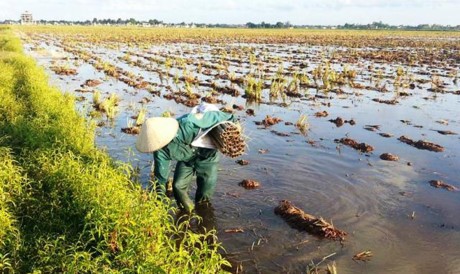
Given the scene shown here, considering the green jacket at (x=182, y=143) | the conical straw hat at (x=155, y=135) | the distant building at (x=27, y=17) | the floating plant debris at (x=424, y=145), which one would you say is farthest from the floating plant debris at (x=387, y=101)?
the distant building at (x=27, y=17)

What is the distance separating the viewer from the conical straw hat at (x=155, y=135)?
4469 millimetres

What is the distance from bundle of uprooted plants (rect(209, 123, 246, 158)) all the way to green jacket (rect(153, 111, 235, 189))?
0.12 meters

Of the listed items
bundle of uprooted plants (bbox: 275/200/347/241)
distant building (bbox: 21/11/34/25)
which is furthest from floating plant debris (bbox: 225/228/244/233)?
distant building (bbox: 21/11/34/25)

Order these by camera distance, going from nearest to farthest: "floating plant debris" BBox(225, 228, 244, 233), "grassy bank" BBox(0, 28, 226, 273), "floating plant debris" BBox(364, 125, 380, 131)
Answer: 1. "grassy bank" BBox(0, 28, 226, 273)
2. "floating plant debris" BBox(225, 228, 244, 233)
3. "floating plant debris" BBox(364, 125, 380, 131)

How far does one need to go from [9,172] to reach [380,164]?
5928mm

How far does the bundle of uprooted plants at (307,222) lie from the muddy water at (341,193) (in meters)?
0.10

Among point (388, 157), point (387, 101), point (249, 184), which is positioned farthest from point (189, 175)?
point (387, 101)

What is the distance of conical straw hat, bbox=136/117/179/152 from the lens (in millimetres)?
4469

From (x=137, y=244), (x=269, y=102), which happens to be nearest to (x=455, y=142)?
(x=269, y=102)

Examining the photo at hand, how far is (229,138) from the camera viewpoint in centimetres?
477

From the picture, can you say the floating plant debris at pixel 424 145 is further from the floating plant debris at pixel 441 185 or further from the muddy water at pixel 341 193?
the floating plant debris at pixel 441 185

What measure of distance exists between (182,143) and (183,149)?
0.09 meters

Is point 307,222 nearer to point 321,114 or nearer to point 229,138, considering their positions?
point 229,138

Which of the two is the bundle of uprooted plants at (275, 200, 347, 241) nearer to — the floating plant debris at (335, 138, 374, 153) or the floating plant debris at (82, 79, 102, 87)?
the floating plant debris at (335, 138, 374, 153)
